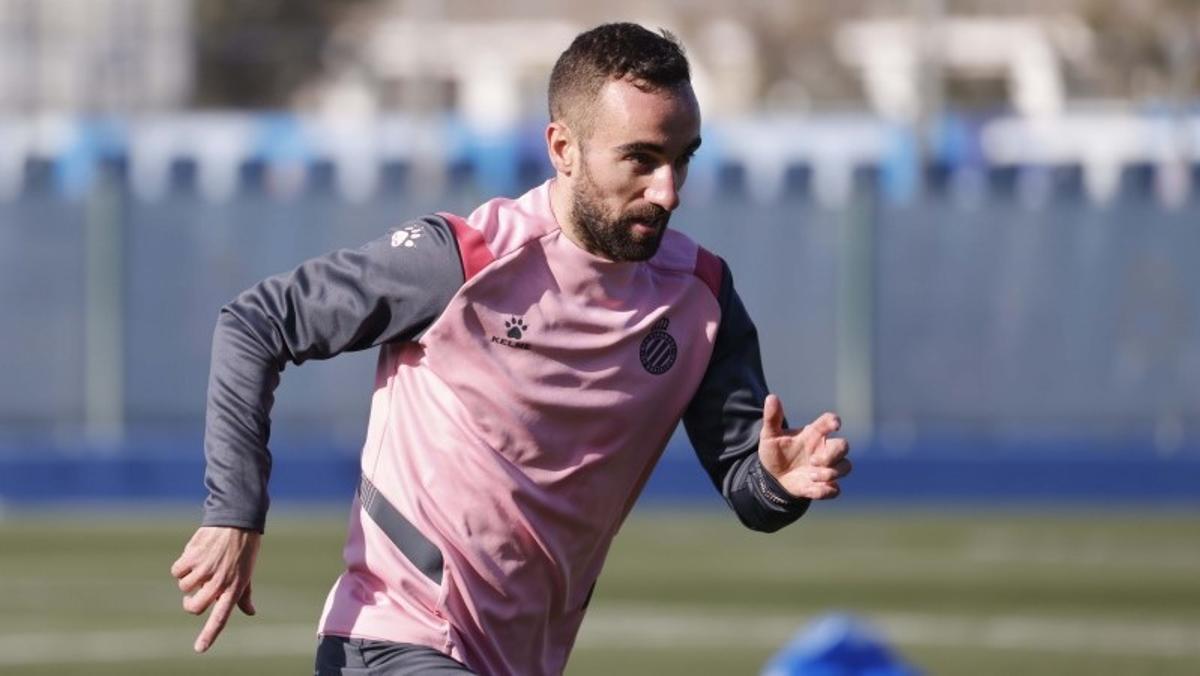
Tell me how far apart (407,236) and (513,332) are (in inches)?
12.3

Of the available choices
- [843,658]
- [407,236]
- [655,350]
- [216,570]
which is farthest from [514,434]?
[843,658]

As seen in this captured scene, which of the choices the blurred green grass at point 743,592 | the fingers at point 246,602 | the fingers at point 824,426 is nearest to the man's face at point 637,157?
the fingers at point 824,426

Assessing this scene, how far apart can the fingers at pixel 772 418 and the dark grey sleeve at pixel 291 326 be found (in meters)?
0.68

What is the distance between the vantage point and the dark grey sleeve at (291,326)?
16.8ft

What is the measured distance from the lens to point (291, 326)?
17.2ft

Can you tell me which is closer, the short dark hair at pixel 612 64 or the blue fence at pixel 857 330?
the short dark hair at pixel 612 64

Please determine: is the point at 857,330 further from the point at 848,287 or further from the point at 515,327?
the point at 515,327

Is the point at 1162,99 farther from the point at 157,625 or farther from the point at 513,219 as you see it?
the point at 513,219

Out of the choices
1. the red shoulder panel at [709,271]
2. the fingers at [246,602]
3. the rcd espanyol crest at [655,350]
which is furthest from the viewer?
the red shoulder panel at [709,271]

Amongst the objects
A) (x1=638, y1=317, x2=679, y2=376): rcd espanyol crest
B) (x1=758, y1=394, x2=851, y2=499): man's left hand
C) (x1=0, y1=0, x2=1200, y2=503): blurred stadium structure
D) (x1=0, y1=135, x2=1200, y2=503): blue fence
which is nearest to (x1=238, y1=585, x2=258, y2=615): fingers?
(x1=638, y1=317, x2=679, y2=376): rcd espanyol crest

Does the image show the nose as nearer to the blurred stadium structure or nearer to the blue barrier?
the blurred stadium structure

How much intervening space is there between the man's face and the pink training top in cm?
19

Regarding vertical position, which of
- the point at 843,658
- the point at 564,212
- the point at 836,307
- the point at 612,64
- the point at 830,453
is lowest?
the point at 836,307

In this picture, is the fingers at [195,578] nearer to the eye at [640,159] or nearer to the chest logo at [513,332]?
the chest logo at [513,332]
